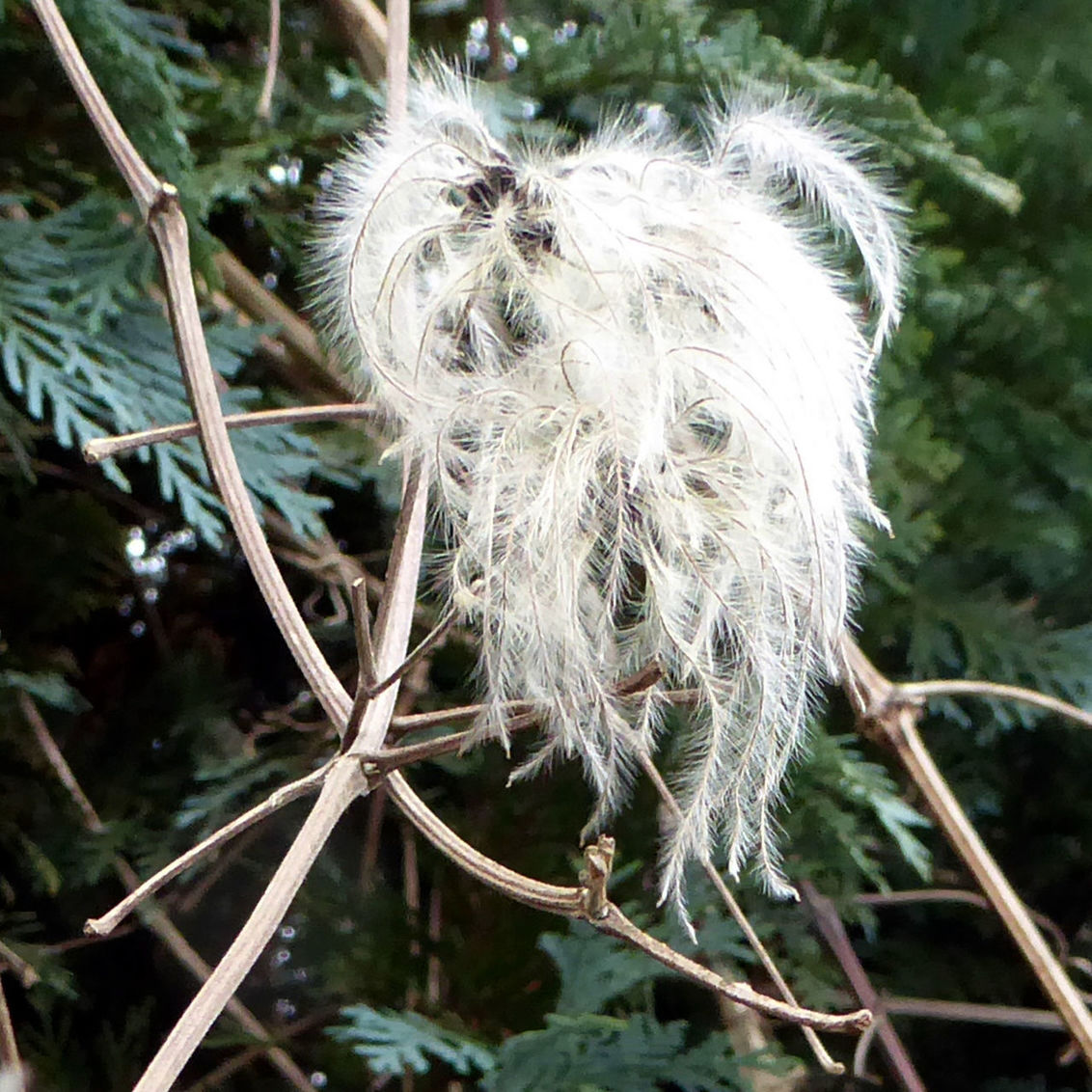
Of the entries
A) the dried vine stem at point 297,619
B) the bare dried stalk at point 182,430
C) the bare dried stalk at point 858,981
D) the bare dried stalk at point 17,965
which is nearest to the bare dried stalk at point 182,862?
the dried vine stem at point 297,619

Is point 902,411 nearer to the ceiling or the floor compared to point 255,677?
nearer to the ceiling

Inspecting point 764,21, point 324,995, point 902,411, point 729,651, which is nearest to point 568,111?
point 764,21

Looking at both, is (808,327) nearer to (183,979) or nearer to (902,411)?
(902,411)

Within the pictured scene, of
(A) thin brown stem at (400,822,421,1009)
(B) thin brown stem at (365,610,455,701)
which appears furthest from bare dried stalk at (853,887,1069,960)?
(B) thin brown stem at (365,610,455,701)

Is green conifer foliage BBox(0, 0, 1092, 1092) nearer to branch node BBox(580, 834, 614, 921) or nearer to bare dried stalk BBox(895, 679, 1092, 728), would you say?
bare dried stalk BBox(895, 679, 1092, 728)

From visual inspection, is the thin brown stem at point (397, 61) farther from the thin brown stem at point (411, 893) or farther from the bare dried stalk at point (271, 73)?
the thin brown stem at point (411, 893)

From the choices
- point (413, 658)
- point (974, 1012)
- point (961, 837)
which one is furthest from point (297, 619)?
point (974, 1012)
